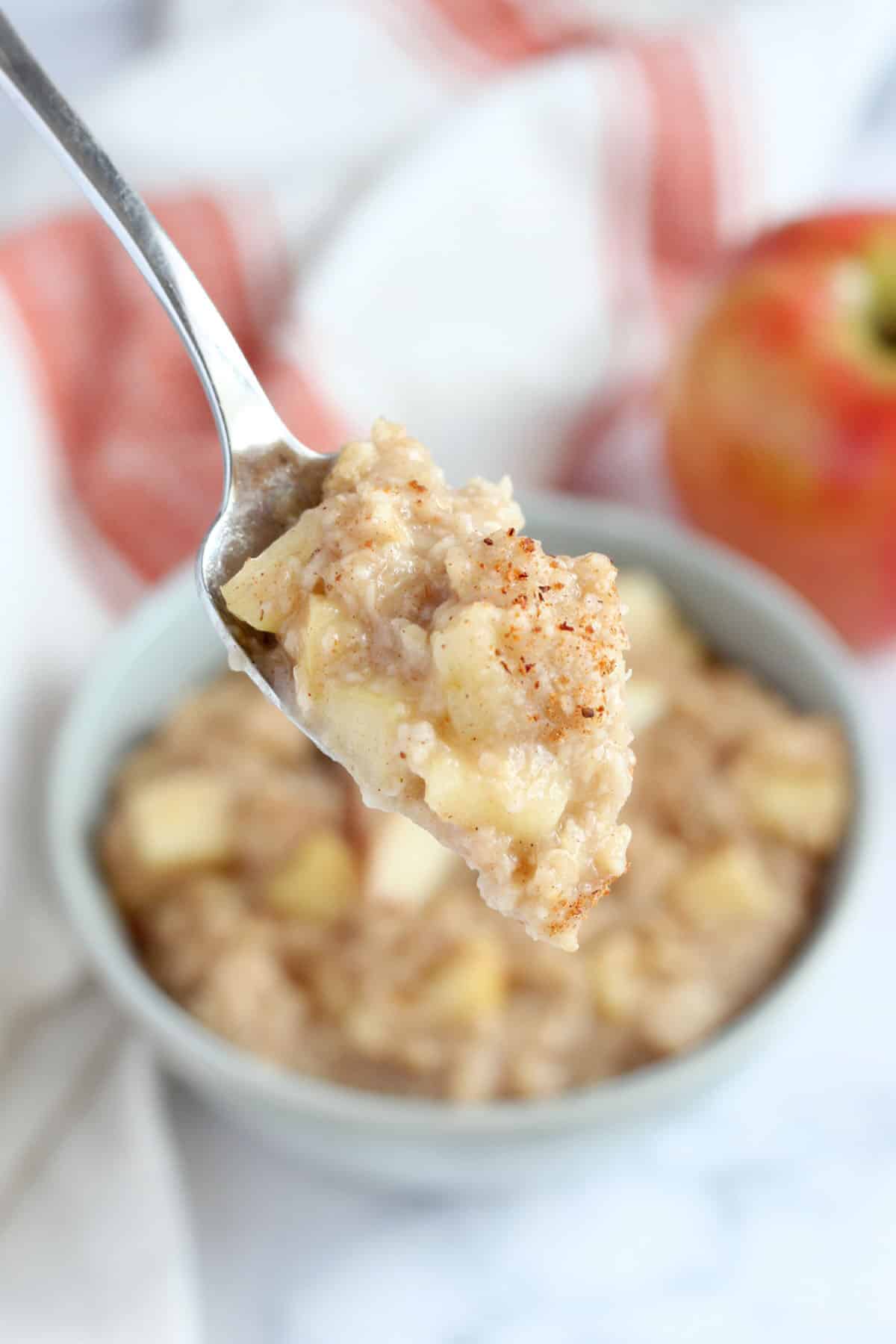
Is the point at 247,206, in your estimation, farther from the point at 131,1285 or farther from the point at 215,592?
the point at 131,1285

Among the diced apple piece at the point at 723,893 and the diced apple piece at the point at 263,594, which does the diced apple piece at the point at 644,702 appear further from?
the diced apple piece at the point at 263,594

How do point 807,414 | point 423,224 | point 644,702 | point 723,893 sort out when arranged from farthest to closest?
point 423,224 < point 807,414 < point 644,702 < point 723,893

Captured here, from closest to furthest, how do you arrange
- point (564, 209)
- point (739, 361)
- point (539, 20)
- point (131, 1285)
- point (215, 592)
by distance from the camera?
point (215, 592) < point (131, 1285) < point (739, 361) < point (564, 209) < point (539, 20)

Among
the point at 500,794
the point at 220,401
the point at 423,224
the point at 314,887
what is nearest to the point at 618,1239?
the point at 314,887

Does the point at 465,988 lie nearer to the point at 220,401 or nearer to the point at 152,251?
the point at 220,401

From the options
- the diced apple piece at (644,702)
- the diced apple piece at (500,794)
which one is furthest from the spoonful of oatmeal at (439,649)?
the diced apple piece at (644,702)

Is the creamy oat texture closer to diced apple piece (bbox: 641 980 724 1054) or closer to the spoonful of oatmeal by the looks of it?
the spoonful of oatmeal

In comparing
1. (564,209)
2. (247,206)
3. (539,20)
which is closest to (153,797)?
(247,206)
